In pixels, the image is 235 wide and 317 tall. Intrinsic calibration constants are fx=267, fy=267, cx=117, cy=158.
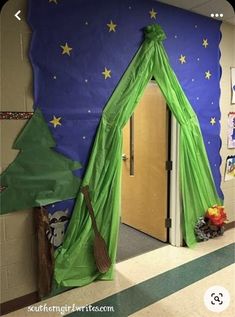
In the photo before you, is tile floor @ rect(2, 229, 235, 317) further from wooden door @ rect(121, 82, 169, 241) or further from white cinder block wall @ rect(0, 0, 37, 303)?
wooden door @ rect(121, 82, 169, 241)

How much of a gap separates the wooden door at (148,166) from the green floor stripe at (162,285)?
1.86 feet

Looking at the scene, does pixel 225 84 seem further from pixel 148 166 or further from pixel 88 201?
pixel 88 201

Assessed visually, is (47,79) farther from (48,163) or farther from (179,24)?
(179,24)

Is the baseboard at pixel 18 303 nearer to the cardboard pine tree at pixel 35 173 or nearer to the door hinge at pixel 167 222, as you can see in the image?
the cardboard pine tree at pixel 35 173

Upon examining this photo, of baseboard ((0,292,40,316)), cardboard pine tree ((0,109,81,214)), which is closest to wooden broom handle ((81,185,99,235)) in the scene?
cardboard pine tree ((0,109,81,214))

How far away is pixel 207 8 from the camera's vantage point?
2646 millimetres

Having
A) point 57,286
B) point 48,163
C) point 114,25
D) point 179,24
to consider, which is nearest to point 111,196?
point 48,163

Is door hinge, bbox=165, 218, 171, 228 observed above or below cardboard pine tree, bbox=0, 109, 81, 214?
below

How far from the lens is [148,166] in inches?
124

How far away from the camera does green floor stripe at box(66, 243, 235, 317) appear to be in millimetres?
1968

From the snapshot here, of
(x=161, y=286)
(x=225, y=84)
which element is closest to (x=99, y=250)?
(x=161, y=286)

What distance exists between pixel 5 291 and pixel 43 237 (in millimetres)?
459

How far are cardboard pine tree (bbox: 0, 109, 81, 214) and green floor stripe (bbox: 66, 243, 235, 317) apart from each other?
88 centimetres

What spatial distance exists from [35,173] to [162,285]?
4.55 ft
